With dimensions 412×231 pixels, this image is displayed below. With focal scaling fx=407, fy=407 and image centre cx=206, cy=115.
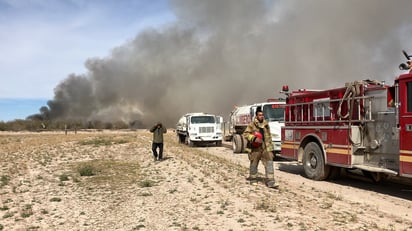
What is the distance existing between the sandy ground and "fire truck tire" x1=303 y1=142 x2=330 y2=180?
255mm

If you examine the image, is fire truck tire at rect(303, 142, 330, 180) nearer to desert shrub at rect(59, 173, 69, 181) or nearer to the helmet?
the helmet

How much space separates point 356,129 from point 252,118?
1061 centimetres

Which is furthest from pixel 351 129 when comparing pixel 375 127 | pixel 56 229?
pixel 56 229

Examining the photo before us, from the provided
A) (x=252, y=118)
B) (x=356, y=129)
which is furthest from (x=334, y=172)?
(x=252, y=118)

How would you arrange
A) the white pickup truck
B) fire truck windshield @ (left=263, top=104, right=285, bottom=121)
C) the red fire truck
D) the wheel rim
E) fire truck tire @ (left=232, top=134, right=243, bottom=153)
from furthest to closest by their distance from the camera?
the white pickup truck < fire truck tire @ (left=232, top=134, right=243, bottom=153) < fire truck windshield @ (left=263, top=104, right=285, bottom=121) < the wheel rim < the red fire truck

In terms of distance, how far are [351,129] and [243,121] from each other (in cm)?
1231

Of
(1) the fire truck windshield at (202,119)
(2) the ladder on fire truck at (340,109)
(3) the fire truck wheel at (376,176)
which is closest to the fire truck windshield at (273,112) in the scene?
(2) the ladder on fire truck at (340,109)

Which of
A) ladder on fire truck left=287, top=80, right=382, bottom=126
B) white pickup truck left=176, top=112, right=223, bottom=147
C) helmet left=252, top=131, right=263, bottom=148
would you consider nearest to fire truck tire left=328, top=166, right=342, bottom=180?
ladder on fire truck left=287, top=80, right=382, bottom=126

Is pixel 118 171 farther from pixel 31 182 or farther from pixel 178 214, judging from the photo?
pixel 178 214

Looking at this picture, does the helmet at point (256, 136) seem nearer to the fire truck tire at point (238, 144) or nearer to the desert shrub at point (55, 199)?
the desert shrub at point (55, 199)

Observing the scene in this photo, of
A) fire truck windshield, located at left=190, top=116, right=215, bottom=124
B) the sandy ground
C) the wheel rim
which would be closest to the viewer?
the sandy ground

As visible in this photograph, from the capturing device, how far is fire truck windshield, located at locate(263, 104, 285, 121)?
57.8ft

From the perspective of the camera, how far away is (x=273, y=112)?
1778 cm

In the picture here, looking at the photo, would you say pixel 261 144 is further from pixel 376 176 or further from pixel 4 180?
pixel 4 180
